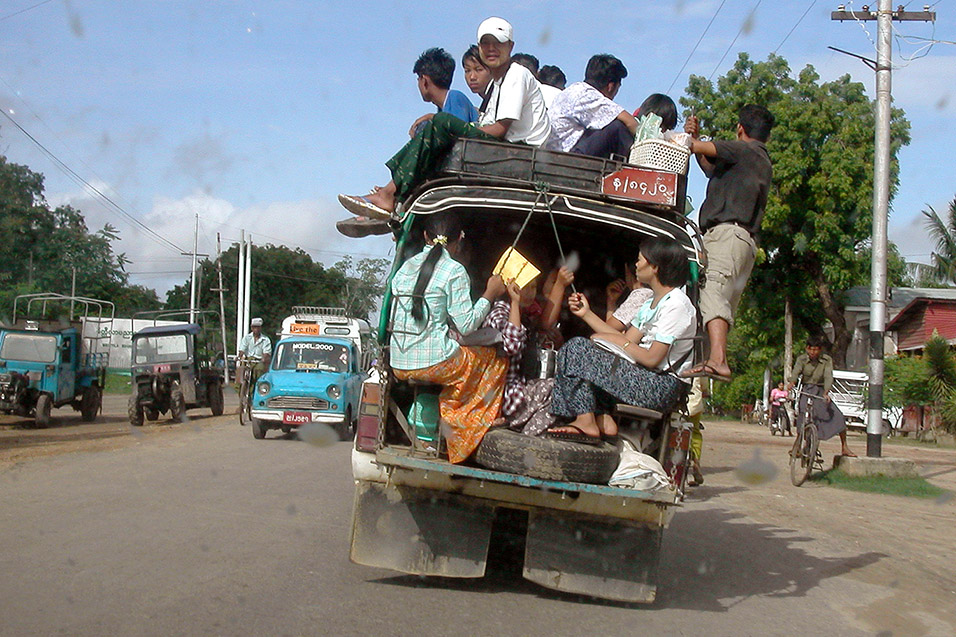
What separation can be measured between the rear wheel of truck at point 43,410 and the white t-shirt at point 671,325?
17.2 metres

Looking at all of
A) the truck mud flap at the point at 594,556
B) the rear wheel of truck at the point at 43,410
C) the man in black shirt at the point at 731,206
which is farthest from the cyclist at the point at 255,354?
the truck mud flap at the point at 594,556

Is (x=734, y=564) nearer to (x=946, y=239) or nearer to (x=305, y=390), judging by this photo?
(x=305, y=390)

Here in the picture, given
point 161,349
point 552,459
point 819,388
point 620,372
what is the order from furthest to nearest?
point 161,349
point 819,388
point 620,372
point 552,459

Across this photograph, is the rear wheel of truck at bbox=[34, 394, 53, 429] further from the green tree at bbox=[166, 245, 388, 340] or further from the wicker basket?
the green tree at bbox=[166, 245, 388, 340]

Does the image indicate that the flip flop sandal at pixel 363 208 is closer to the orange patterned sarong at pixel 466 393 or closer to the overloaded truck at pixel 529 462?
the overloaded truck at pixel 529 462

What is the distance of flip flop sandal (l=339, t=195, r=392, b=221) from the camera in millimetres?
6504

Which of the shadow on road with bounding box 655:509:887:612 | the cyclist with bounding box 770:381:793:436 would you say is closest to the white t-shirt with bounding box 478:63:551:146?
the shadow on road with bounding box 655:509:887:612

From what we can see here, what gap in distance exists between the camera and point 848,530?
966 cm

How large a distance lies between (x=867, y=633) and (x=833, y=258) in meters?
28.5

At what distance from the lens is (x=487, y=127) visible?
6.69m

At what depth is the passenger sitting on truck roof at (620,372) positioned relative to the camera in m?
5.67

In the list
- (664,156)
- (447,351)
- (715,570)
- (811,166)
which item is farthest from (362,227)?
(811,166)

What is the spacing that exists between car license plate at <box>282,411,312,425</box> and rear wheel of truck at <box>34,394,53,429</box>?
18.6 ft

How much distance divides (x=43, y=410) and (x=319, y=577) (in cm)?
1607
